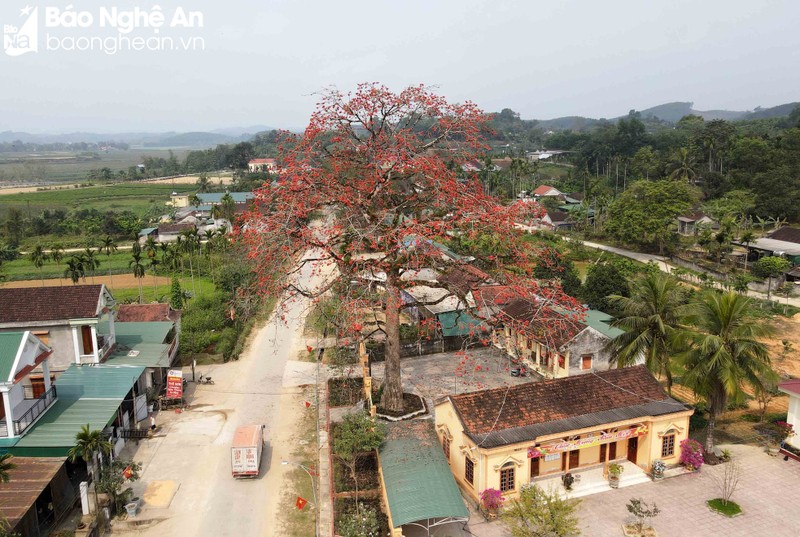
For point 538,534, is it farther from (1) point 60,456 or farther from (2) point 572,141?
(2) point 572,141

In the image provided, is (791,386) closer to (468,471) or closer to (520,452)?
(520,452)

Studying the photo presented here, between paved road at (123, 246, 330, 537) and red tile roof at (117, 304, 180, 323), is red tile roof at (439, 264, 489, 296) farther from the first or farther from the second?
red tile roof at (117, 304, 180, 323)

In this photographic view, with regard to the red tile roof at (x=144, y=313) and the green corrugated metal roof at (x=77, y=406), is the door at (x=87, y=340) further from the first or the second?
the red tile roof at (x=144, y=313)

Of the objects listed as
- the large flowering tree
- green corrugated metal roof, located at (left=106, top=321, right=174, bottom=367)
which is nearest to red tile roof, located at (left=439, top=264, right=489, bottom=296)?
the large flowering tree

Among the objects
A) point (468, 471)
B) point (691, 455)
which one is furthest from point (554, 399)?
→ point (691, 455)

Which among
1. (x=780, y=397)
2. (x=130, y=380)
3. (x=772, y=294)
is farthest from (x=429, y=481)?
(x=772, y=294)

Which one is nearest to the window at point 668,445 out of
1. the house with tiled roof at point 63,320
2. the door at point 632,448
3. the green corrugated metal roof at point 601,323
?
the door at point 632,448
